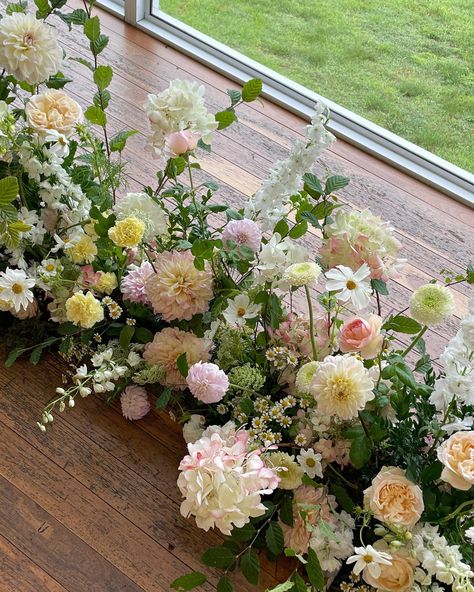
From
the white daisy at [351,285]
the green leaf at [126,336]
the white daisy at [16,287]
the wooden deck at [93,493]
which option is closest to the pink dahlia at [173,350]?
the green leaf at [126,336]

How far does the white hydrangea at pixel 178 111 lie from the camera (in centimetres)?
136

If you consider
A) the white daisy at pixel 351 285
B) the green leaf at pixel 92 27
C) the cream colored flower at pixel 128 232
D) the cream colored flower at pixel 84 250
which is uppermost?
the green leaf at pixel 92 27

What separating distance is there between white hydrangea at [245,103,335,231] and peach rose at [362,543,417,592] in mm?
634

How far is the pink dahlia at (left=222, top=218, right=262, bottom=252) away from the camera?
4.54 ft

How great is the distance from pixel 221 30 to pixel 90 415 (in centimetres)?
171

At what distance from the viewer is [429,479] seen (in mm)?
1271

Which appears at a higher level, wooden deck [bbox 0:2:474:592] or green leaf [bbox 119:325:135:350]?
green leaf [bbox 119:325:135:350]

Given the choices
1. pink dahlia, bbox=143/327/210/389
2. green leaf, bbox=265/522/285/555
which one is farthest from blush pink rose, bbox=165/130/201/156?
green leaf, bbox=265/522/285/555

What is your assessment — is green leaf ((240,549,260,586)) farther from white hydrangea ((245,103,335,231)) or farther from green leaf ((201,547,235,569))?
white hydrangea ((245,103,335,231))

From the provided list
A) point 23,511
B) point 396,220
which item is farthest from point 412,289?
point 23,511

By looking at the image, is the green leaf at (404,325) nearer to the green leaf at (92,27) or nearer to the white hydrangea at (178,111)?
the white hydrangea at (178,111)

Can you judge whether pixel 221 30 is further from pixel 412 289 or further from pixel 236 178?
pixel 412 289

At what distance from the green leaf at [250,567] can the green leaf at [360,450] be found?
243 millimetres

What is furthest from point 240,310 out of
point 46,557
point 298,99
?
point 298,99
